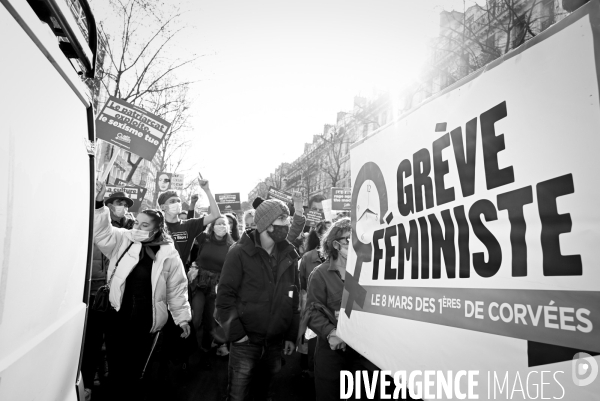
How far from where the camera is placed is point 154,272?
10.8 feet

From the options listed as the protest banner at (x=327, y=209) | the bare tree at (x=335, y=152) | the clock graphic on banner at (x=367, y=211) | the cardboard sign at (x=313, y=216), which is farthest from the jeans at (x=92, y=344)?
the bare tree at (x=335, y=152)

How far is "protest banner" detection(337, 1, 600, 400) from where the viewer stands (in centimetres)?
99

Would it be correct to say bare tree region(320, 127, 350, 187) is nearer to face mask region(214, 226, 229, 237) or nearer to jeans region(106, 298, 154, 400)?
face mask region(214, 226, 229, 237)

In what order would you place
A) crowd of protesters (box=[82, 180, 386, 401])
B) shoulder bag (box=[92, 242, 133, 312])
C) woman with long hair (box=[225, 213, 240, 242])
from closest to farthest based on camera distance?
crowd of protesters (box=[82, 180, 386, 401]) → shoulder bag (box=[92, 242, 133, 312]) → woman with long hair (box=[225, 213, 240, 242])

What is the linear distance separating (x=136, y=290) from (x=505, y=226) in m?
2.92

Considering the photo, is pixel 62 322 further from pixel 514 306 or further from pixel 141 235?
pixel 141 235

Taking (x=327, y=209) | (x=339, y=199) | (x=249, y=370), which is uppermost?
(x=339, y=199)

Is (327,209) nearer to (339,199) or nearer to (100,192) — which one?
(339,199)

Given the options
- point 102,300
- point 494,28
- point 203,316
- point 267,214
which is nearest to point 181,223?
point 203,316

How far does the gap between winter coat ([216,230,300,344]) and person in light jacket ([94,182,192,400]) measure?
24.1 inches

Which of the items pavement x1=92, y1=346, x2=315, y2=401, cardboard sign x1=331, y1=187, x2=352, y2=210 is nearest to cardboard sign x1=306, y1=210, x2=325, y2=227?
cardboard sign x1=331, y1=187, x2=352, y2=210

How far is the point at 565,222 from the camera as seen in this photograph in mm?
1037

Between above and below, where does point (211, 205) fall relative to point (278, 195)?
below

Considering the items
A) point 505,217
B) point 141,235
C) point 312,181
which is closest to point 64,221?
point 505,217
